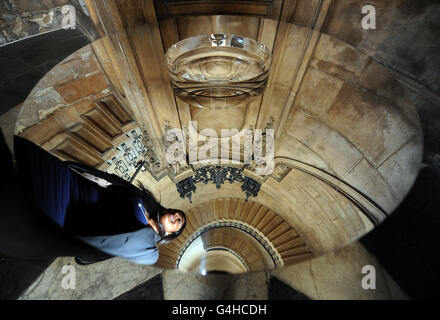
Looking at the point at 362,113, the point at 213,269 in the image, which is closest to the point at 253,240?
the point at 213,269

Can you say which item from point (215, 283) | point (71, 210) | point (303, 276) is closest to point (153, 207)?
point (71, 210)

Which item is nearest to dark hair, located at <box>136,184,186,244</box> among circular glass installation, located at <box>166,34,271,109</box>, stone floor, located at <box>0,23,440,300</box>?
circular glass installation, located at <box>166,34,271,109</box>

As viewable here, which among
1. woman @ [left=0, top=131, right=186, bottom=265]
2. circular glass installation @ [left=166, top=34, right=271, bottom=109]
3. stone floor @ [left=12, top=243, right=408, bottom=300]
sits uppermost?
circular glass installation @ [left=166, top=34, right=271, bottom=109]

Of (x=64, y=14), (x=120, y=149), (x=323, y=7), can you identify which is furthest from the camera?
(x=64, y=14)

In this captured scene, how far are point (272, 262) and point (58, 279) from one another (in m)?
3.43

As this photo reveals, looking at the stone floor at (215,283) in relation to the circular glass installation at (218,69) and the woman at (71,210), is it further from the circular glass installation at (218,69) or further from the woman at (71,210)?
the circular glass installation at (218,69)

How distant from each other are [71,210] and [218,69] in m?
1.61

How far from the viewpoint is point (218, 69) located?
1.79 metres

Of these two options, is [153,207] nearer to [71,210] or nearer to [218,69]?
[71,210]

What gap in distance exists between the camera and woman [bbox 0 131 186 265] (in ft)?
2.51

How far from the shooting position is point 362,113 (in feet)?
4.47

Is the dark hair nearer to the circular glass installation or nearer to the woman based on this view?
the woman

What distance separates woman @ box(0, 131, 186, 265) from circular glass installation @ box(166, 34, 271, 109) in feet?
3.49
